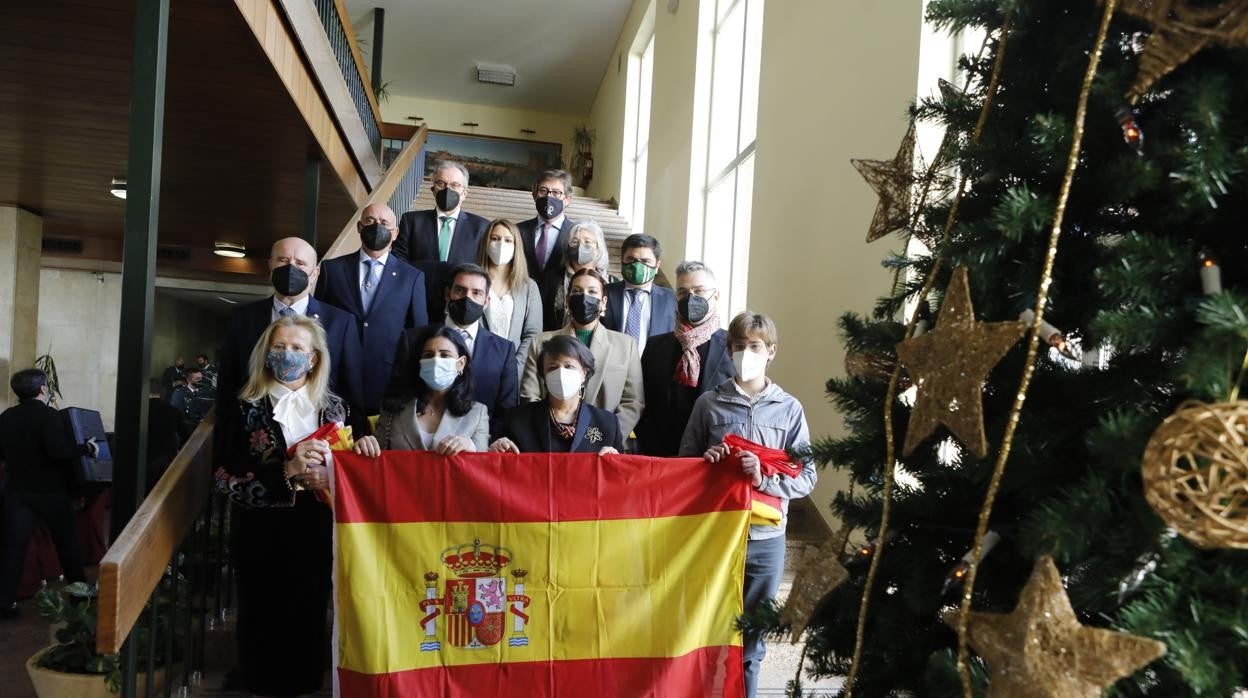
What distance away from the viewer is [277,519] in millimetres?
2820

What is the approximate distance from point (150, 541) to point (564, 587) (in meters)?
1.16

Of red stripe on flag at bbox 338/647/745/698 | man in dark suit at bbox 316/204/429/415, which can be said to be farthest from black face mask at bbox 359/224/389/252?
red stripe on flag at bbox 338/647/745/698

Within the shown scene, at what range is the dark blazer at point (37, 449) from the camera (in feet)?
16.2

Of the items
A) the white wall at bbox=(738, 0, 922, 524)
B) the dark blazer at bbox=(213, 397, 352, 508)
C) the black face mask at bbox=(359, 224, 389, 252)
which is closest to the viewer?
the dark blazer at bbox=(213, 397, 352, 508)

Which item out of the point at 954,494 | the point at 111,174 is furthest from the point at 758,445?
the point at 111,174

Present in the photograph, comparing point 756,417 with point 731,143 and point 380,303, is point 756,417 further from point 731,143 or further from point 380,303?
point 731,143

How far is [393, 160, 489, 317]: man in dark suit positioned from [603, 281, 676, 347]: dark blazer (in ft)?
2.79

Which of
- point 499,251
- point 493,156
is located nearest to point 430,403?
point 499,251

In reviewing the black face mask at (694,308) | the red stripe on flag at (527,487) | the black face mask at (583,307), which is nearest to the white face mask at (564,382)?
the red stripe on flag at (527,487)

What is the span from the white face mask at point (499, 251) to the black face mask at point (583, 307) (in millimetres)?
558

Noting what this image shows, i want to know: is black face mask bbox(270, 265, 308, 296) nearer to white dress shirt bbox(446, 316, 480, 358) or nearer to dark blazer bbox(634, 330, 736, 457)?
white dress shirt bbox(446, 316, 480, 358)

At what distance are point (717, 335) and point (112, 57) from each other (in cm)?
320

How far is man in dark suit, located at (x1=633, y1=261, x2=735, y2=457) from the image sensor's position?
3352mm

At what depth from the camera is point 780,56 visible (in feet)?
18.5
